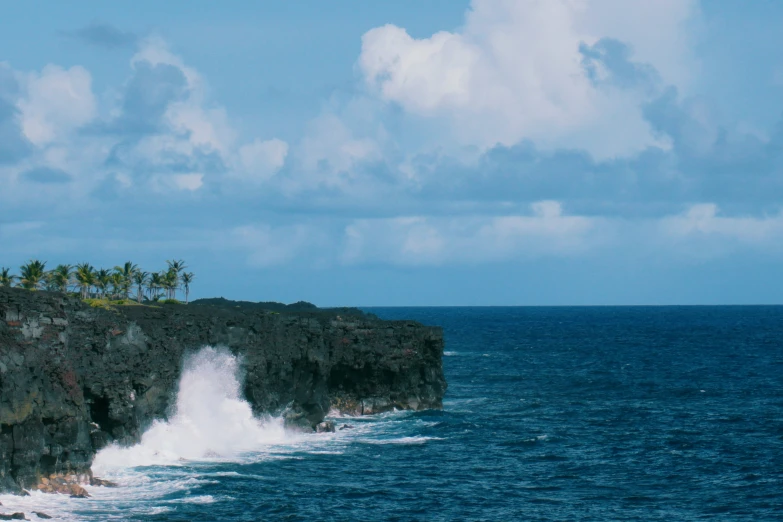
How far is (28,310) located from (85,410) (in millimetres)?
8059

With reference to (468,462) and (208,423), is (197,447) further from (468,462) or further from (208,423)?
(468,462)

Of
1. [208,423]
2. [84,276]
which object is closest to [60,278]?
[84,276]

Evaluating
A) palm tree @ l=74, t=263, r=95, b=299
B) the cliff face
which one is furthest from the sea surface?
palm tree @ l=74, t=263, r=95, b=299

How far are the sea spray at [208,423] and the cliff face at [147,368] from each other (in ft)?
3.74

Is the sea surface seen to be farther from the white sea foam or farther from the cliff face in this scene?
the cliff face

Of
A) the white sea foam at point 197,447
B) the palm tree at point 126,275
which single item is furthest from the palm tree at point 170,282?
the white sea foam at point 197,447

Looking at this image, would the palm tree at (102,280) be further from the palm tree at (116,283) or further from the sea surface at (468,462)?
the sea surface at (468,462)

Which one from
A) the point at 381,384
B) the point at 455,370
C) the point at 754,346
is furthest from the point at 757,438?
the point at 754,346

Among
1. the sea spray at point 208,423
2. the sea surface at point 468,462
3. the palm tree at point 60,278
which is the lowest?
the sea surface at point 468,462

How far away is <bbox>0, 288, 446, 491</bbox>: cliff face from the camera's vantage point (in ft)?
180

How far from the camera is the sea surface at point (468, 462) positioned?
5616 cm

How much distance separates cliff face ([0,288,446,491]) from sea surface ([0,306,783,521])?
7.19ft

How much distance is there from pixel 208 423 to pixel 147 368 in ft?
30.5

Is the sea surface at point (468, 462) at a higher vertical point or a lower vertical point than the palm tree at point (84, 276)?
lower
